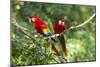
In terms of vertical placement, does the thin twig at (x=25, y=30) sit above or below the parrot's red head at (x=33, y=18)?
below

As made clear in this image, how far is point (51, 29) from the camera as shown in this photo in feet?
7.30

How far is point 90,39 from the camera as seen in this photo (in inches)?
93.9

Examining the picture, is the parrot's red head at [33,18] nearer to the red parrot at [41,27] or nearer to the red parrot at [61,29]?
the red parrot at [41,27]

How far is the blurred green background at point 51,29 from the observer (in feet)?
6.88

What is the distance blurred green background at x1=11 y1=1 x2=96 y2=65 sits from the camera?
210cm

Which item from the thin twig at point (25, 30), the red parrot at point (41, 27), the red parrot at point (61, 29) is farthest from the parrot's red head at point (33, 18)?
the red parrot at point (61, 29)

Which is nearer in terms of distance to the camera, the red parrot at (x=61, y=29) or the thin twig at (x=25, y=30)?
the thin twig at (x=25, y=30)

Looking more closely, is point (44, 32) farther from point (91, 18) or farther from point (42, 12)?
point (91, 18)

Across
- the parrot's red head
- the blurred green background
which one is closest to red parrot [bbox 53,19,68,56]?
the blurred green background

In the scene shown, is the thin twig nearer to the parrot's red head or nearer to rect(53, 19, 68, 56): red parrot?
the parrot's red head

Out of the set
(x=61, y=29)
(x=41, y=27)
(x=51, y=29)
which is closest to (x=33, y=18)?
(x=41, y=27)
